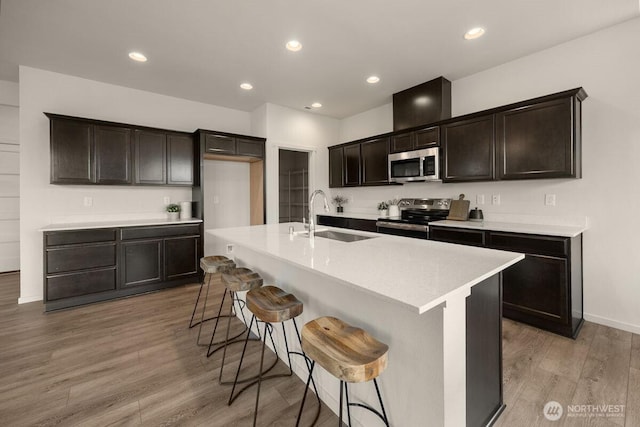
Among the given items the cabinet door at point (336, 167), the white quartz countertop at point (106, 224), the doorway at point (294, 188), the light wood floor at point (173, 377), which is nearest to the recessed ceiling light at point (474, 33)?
the cabinet door at point (336, 167)

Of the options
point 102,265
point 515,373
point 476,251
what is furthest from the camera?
point 102,265

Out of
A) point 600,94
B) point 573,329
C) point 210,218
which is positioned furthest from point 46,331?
point 600,94

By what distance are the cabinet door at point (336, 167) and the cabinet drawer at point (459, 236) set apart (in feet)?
7.35

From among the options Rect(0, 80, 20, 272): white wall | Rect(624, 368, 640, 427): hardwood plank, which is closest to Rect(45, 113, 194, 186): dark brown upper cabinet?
Rect(0, 80, 20, 272): white wall

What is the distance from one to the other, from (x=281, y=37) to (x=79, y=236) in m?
3.16

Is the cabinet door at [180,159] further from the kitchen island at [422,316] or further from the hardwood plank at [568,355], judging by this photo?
the hardwood plank at [568,355]

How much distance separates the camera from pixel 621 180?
8.41 feet

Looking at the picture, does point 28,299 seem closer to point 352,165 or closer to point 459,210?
point 352,165

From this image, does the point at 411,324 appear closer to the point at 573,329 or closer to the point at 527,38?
the point at 573,329

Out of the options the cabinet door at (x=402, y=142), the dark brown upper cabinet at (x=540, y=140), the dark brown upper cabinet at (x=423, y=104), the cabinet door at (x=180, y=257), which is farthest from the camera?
the cabinet door at (x=402, y=142)

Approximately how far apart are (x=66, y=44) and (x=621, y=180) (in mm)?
5580

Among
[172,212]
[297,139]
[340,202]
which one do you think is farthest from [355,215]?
[172,212]

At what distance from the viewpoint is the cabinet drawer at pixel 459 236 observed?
2900 mm

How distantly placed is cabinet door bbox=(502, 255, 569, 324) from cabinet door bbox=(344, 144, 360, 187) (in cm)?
276
